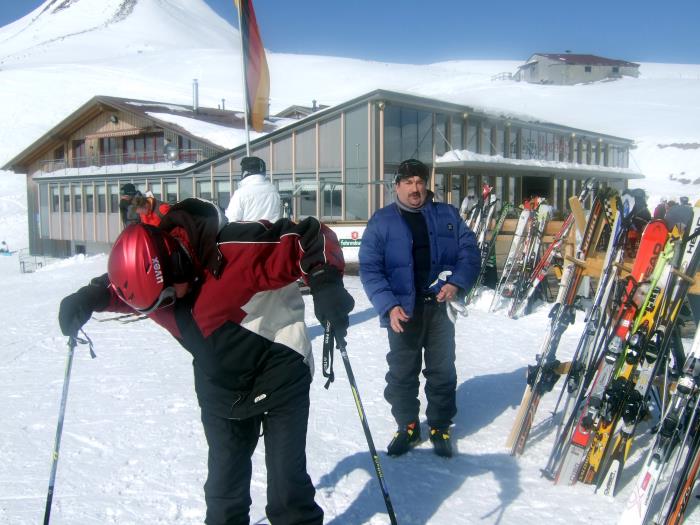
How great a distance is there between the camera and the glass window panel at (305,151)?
60.3 ft

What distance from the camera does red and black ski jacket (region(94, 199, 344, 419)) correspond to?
242 centimetres

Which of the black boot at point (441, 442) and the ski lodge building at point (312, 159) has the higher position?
the ski lodge building at point (312, 159)

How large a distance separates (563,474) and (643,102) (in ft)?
198

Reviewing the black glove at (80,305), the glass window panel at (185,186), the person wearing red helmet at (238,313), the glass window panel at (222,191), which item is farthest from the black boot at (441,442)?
the glass window panel at (185,186)

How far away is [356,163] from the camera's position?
57.5 feet

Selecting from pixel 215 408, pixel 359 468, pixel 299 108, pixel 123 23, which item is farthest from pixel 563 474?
pixel 123 23

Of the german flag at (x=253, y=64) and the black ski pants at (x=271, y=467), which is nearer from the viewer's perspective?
the black ski pants at (x=271, y=467)

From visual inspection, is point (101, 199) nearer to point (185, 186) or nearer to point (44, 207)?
point (44, 207)

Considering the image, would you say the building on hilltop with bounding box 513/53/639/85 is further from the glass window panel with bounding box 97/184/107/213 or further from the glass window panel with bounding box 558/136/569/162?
the glass window panel with bounding box 97/184/107/213

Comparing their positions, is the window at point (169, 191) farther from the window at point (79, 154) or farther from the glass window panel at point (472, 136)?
the glass window panel at point (472, 136)

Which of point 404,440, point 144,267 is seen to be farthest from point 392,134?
point 144,267

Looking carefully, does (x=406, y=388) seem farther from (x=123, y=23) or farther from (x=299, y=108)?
(x=123, y=23)

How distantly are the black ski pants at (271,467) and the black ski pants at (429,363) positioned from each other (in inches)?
52.4

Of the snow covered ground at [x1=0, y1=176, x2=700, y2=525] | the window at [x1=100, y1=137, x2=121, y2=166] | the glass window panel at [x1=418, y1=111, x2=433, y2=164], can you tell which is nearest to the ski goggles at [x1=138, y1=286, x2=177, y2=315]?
the snow covered ground at [x1=0, y1=176, x2=700, y2=525]
